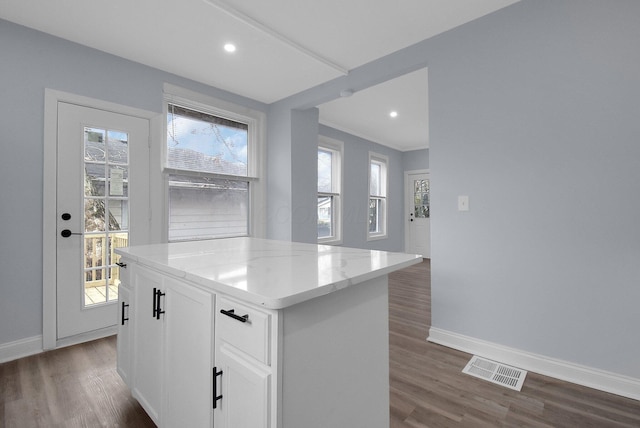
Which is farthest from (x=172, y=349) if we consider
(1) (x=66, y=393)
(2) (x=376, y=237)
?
(2) (x=376, y=237)

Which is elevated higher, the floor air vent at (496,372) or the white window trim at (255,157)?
the white window trim at (255,157)

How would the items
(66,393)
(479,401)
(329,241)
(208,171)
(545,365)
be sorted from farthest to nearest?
1. (329,241)
2. (208,171)
3. (545,365)
4. (66,393)
5. (479,401)

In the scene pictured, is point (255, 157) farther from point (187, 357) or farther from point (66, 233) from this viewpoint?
point (187, 357)

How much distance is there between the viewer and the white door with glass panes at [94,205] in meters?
2.47

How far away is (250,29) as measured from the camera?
7.82 ft

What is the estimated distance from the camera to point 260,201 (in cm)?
A: 398

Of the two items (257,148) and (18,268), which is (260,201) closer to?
(257,148)

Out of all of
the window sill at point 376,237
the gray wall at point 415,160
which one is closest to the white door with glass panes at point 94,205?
the window sill at point 376,237

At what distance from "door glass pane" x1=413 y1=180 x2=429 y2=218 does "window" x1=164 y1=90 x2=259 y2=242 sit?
14.1 ft

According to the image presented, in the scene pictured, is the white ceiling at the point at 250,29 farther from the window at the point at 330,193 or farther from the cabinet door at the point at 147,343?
the window at the point at 330,193

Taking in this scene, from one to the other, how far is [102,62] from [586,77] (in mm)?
3719

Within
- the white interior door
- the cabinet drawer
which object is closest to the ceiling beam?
the cabinet drawer

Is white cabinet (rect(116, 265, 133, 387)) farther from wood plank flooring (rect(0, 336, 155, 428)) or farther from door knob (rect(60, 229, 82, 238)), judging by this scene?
door knob (rect(60, 229, 82, 238))

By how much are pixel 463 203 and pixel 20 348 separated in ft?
11.7
